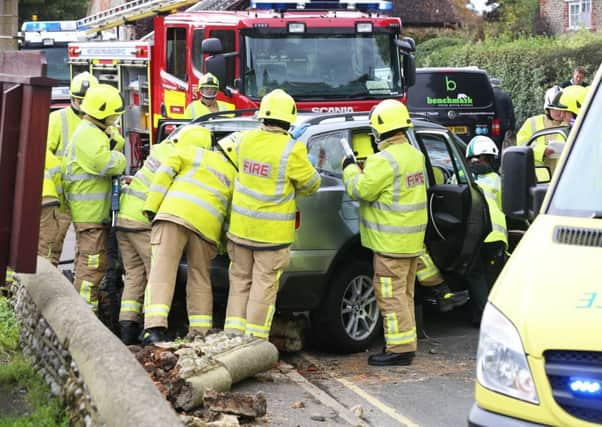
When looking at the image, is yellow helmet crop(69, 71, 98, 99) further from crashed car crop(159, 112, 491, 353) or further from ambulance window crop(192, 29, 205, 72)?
ambulance window crop(192, 29, 205, 72)

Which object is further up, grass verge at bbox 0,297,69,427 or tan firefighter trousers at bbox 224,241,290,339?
tan firefighter trousers at bbox 224,241,290,339

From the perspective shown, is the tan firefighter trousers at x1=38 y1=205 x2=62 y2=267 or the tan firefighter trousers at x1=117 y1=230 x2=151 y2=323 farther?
the tan firefighter trousers at x1=38 y1=205 x2=62 y2=267

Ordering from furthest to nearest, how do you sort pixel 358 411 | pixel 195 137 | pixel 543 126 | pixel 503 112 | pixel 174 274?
pixel 503 112, pixel 543 126, pixel 195 137, pixel 174 274, pixel 358 411

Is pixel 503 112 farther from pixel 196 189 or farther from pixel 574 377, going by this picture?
pixel 574 377

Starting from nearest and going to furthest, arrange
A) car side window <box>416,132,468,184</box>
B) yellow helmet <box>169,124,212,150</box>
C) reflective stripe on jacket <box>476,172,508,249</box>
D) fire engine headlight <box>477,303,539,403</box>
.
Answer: fire engine headlight <box>477,303,539,403</box> → yellow helmet <box>169,124,212,150</box> → reflective stripe on jacket <box>476,172,508,249</box> → car side window <box>416,132,468,184</box>

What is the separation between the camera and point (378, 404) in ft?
24.8

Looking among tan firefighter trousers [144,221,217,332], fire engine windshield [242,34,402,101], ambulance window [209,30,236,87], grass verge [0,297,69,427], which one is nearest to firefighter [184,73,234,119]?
ambulance window [209,30,236,87]

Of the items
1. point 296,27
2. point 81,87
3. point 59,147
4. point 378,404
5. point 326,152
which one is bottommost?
point 378,404

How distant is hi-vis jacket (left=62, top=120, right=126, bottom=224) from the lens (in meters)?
9.46

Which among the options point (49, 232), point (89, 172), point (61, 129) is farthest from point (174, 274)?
point (61, 129)

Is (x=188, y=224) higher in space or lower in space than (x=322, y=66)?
lower

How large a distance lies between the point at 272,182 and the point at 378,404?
67.6 inches

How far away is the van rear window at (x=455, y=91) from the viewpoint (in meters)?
20.0

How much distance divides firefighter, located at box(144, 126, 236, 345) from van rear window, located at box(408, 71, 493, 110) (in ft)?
38.4
